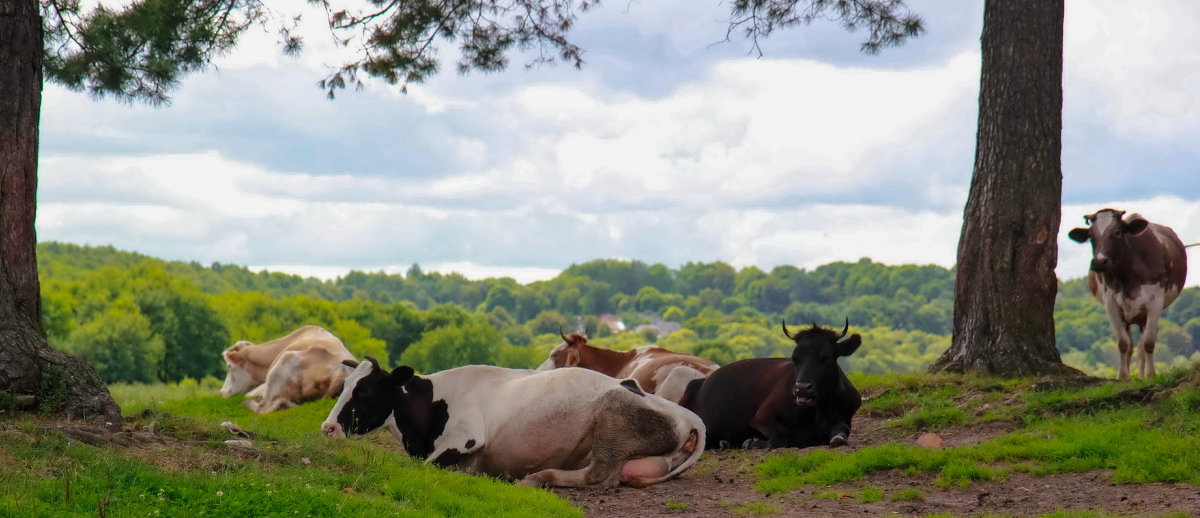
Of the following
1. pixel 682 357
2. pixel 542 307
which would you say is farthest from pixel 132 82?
pixel 542 307

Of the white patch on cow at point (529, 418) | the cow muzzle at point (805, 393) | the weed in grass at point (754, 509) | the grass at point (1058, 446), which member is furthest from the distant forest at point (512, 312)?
the weed in grass at point (754, 509)

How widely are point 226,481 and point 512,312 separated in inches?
5917

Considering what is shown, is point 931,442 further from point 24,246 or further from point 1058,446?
point 24,246

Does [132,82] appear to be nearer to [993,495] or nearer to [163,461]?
[163,461]

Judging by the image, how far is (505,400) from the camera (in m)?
9.85

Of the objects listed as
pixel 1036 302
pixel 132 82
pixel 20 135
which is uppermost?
pixel 132 82

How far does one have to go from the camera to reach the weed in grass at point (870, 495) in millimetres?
8391

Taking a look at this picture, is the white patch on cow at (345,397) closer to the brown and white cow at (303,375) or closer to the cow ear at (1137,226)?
the brown and white cow at (303,375)

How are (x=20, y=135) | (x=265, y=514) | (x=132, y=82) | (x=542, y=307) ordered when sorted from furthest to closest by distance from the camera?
1. (x=542, y=307)
2. (x=132, y=82)
3. (x=20, y=135)
4. (x=265, y=514)

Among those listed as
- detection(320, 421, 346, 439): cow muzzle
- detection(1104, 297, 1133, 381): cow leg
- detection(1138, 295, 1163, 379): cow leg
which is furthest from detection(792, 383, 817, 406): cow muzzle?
detection(1138, 295, 1163, 379): cow leg

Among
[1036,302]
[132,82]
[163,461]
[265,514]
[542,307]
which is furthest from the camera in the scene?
[542,307]

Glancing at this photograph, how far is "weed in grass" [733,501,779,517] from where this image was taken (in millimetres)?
8031

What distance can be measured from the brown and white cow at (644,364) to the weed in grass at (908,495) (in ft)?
15.0

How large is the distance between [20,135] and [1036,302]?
1122cm
